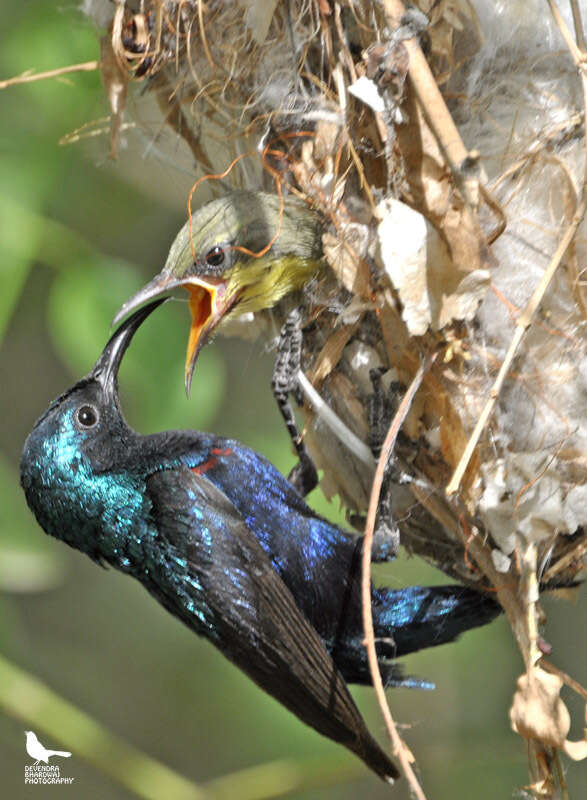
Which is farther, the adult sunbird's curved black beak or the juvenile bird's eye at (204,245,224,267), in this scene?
the adult sunbird's curved black beak

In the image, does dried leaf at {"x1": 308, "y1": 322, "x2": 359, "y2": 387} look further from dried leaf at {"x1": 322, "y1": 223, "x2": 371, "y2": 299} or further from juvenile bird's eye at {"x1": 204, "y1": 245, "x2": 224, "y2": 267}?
juvenile bird's eye at {"x1": 204, "y1": 245, "x2": 224, "y2": 267}

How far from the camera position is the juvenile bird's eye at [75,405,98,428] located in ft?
5.98

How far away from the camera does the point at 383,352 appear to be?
1.56 metres

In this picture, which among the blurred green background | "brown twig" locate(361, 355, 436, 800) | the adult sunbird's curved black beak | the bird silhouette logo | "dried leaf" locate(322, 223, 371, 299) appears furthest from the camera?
the bird silhouette logo

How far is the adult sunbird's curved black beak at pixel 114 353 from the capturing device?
176cm

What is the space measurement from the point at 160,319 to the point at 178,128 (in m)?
0.41

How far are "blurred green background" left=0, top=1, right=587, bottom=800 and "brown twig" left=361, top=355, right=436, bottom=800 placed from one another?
0.11 m

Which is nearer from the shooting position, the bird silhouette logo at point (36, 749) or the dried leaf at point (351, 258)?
Answer: the dried leaf at point (351, 258)

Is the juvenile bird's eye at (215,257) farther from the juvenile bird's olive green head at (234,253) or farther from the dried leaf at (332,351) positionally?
the dried leaf at (332,351)

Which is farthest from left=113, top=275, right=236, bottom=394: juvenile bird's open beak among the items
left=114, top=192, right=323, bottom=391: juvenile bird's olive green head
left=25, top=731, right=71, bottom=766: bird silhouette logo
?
left=25, top=731, right=71, bottom=766: bird silhouette logo

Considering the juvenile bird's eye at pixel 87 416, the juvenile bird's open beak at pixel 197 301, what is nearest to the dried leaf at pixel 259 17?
the juvenile bird's open beak at pixel 197 301

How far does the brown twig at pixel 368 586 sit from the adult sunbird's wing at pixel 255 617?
0.82ft

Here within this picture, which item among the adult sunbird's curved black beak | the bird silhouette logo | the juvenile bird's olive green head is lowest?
the bird silhouette logo

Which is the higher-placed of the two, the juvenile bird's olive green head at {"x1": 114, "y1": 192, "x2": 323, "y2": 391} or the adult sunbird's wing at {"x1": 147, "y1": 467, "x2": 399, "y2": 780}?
the juvenile bird's olive green head at {"x1": 114, "y1": 192, "x2": 323, "y2": 391}
